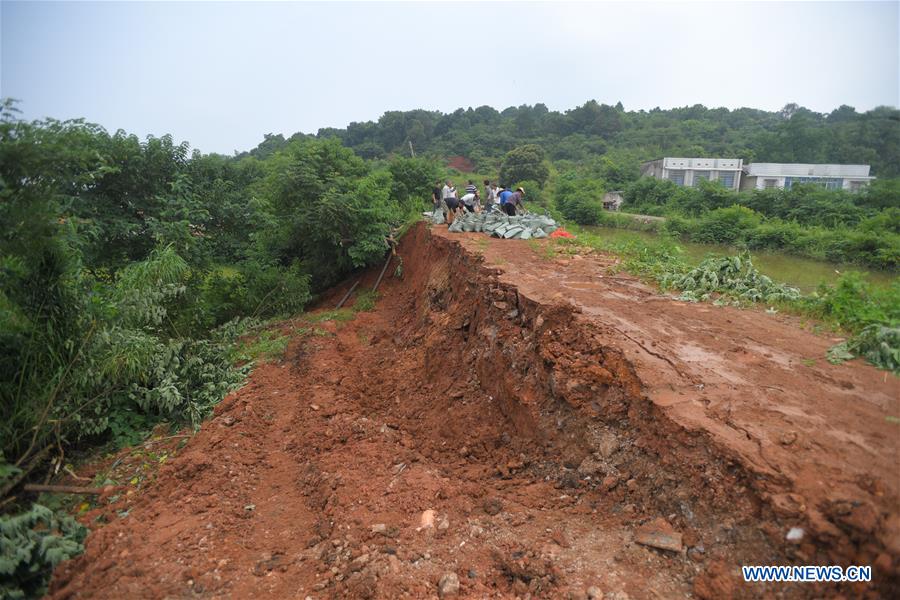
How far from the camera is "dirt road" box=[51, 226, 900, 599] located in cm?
272

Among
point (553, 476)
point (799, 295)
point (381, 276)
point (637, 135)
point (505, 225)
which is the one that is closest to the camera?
point (553, 476)

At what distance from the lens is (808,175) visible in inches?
1150

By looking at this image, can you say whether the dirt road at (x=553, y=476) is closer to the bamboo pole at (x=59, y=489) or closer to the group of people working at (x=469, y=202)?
the bamboo pole at (x=59, y=489)

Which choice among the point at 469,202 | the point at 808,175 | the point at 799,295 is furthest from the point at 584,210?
the point at 799,295

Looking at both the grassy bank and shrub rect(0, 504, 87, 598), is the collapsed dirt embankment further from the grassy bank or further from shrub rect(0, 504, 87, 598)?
shrub rect(0, 504, 87, 598)

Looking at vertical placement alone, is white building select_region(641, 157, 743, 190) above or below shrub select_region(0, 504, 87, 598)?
above

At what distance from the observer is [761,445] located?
2.96m

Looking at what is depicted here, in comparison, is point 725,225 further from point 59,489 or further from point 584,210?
point 59,489

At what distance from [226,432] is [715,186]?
86.9 feet

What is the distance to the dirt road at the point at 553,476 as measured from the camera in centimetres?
272

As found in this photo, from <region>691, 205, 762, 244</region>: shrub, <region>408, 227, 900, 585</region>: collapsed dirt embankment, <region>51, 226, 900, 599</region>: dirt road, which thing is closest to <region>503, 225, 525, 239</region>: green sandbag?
<region>408, 227, 900, 585</region>: collapsed dirt embankment

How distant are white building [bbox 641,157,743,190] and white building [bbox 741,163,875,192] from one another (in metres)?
1.20

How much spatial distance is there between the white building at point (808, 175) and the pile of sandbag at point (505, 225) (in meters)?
24.1

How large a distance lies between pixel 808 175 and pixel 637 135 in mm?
24315
